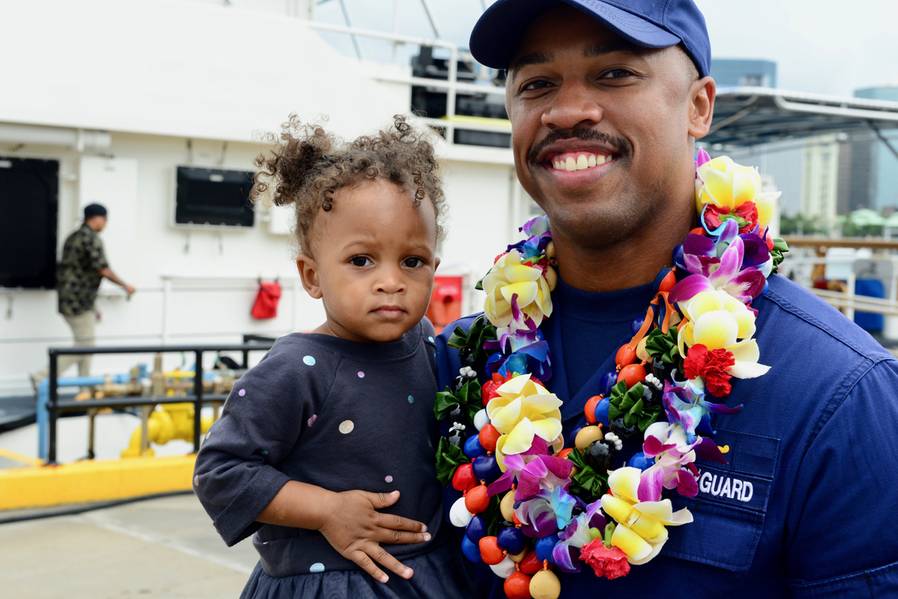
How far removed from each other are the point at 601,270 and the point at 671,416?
0.36 m

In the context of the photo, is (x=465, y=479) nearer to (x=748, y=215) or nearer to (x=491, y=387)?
(x=491, y=387)

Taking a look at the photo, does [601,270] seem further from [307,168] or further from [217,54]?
[217,54]

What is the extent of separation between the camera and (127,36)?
941 centimetres

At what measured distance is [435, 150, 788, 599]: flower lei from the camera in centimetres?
184

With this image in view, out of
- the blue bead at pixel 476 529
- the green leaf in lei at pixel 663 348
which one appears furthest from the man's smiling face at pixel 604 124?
the blue bead at pixel 476 529

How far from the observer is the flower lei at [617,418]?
1842 millimetres

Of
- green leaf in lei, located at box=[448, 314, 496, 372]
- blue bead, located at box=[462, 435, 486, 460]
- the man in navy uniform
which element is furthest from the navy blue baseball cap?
blue bead, located at box=[462, 435, 486, 460]

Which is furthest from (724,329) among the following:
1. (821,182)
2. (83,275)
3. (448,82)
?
(821,182)

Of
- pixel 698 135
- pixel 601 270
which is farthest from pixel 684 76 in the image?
pixel 601 270

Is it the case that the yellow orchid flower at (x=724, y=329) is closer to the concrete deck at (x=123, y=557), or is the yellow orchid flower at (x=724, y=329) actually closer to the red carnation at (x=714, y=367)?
the red carnation at (x=714, y=367)

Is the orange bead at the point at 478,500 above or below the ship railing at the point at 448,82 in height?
below

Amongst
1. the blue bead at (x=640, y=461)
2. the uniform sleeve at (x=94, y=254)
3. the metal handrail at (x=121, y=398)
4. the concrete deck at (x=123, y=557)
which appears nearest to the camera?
the blue bead at (x=640, y=461)

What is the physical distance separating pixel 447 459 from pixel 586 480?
15.4 inches

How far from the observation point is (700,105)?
6.96 ft
